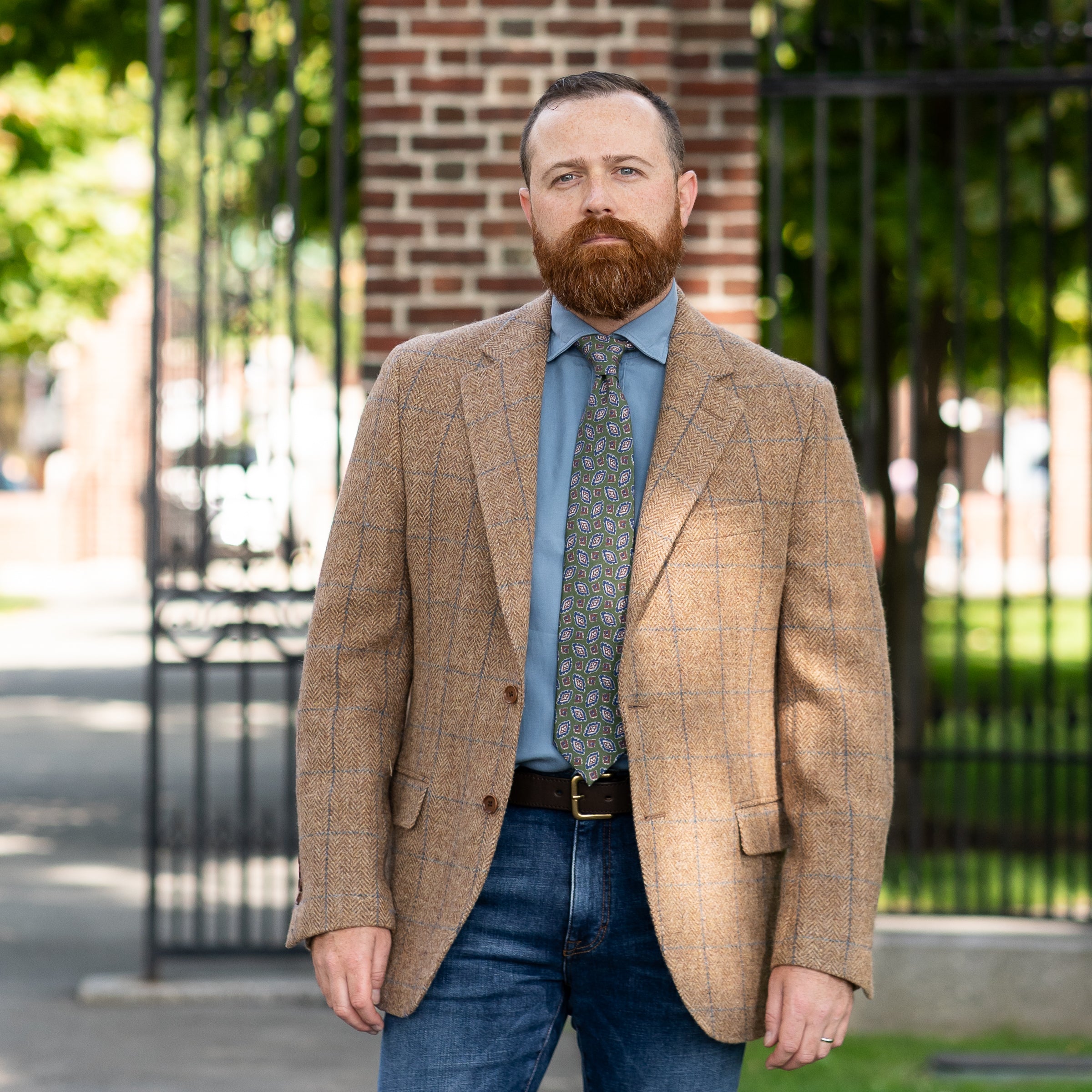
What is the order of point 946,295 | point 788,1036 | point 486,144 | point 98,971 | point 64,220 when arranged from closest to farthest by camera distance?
point 788,1036, point 486,144, point 98,971, point 946,295, point 64,220

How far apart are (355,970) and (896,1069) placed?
3.08 meters

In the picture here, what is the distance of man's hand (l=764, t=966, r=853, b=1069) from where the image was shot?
2.18m

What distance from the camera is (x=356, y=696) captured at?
→ 7.41ft

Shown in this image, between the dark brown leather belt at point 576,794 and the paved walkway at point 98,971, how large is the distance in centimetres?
270

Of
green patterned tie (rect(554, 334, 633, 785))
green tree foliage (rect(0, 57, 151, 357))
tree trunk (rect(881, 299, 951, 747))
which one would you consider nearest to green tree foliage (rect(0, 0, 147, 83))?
tree trunk (rect(881, 299, 951, 747))

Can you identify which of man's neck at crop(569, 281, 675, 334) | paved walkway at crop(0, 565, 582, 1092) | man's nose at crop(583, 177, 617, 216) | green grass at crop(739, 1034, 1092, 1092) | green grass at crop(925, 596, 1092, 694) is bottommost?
green grass at crop(739, 1034, 1092, 1092)

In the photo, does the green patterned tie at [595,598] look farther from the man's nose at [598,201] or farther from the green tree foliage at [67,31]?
the green tree foliage at [67,31]

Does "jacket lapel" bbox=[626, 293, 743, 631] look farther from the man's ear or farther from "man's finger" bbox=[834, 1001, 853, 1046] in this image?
"man's finger" bbox=[834, 1001, 853, 1046]

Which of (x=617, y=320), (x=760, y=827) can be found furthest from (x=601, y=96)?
(x=760, y=827)

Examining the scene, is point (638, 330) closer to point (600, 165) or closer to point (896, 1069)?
point (600, 165)

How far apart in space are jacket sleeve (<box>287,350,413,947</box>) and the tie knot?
278 mm

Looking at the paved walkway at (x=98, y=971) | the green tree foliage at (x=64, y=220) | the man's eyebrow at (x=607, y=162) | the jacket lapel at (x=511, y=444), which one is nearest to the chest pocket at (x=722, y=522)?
the jacket lapel at (x=511, y=444)

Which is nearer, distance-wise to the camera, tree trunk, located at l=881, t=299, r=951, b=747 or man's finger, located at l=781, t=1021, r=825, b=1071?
man's finger, located at l=781, t=1021, r=825, b=1071

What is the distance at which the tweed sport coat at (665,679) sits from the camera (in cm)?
220
